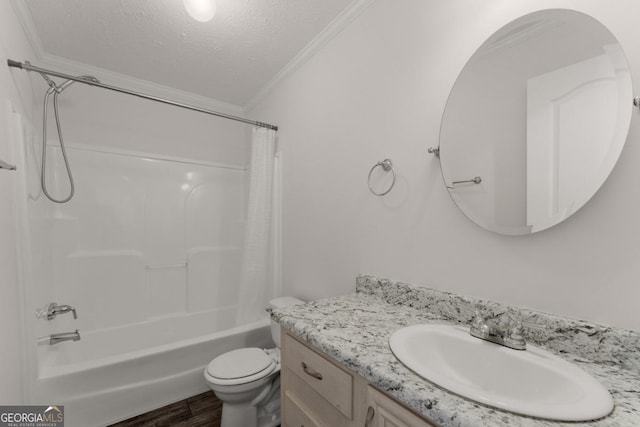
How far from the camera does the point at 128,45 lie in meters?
1.80

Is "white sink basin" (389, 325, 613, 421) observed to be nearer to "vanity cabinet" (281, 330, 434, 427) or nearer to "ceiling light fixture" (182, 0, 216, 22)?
"vanity cabinet" (281, 330, 434, 427)

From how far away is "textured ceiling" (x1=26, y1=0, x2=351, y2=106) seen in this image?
146cm

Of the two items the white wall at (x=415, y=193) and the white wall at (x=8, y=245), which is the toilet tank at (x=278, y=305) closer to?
the white wall at (x=415, y=193)

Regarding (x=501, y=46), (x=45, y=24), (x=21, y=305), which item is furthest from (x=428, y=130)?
(x=45, y=24)

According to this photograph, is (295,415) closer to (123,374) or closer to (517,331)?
(517,331)

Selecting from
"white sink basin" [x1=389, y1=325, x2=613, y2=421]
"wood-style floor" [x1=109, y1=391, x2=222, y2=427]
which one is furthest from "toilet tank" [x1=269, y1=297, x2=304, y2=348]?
"white sink basin" [x1=389, y1=325, x2=613, y2=421]

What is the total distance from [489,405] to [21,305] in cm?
206

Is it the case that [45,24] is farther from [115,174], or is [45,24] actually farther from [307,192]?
[307,192]

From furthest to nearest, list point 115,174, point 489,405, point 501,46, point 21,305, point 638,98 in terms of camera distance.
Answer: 1. point 115,174
2. point 21,305
3. point 501,46
4. point 638,98
5. point 489,405

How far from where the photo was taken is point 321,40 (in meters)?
1.68

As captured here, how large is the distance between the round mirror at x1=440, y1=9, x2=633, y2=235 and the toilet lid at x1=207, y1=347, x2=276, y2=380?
134 cm

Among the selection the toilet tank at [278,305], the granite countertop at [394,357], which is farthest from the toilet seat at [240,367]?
the granite countertop at [394,357]

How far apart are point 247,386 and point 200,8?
197 cm

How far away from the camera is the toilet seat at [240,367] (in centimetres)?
138
